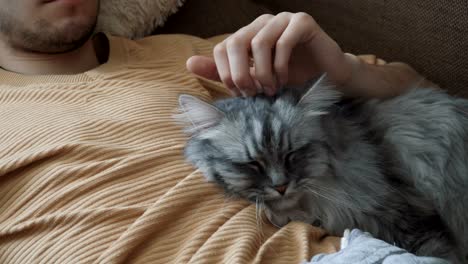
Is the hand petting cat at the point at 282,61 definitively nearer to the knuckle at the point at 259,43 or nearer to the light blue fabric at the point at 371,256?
the knuckle at the point at 259,43

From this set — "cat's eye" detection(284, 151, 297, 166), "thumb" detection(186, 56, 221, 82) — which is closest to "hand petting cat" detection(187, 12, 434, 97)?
"thumb" detection(186, 56, 221, 82)

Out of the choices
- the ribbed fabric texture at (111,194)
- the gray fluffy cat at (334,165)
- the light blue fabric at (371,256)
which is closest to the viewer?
the light blue fabric at (371,256)

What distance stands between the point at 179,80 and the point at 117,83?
166 millimetres

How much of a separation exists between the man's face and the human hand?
0.45 metres

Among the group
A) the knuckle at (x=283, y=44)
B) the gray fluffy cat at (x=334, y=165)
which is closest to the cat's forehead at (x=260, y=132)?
the gray fluffy cat at (x=334, y=165)

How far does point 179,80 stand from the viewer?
4.12 feet

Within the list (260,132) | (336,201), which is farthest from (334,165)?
(260,132)

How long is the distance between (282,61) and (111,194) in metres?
0.43

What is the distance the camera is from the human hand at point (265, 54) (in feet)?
3.20

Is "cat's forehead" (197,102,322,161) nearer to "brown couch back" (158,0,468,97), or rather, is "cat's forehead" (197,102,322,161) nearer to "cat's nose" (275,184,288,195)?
"cat's nose" (275,184,288,195)

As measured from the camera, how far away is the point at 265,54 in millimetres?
A: 974

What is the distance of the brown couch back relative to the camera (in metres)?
1.30

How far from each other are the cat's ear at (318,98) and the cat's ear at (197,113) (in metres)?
0.18

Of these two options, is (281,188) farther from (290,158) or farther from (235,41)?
(235,41)
